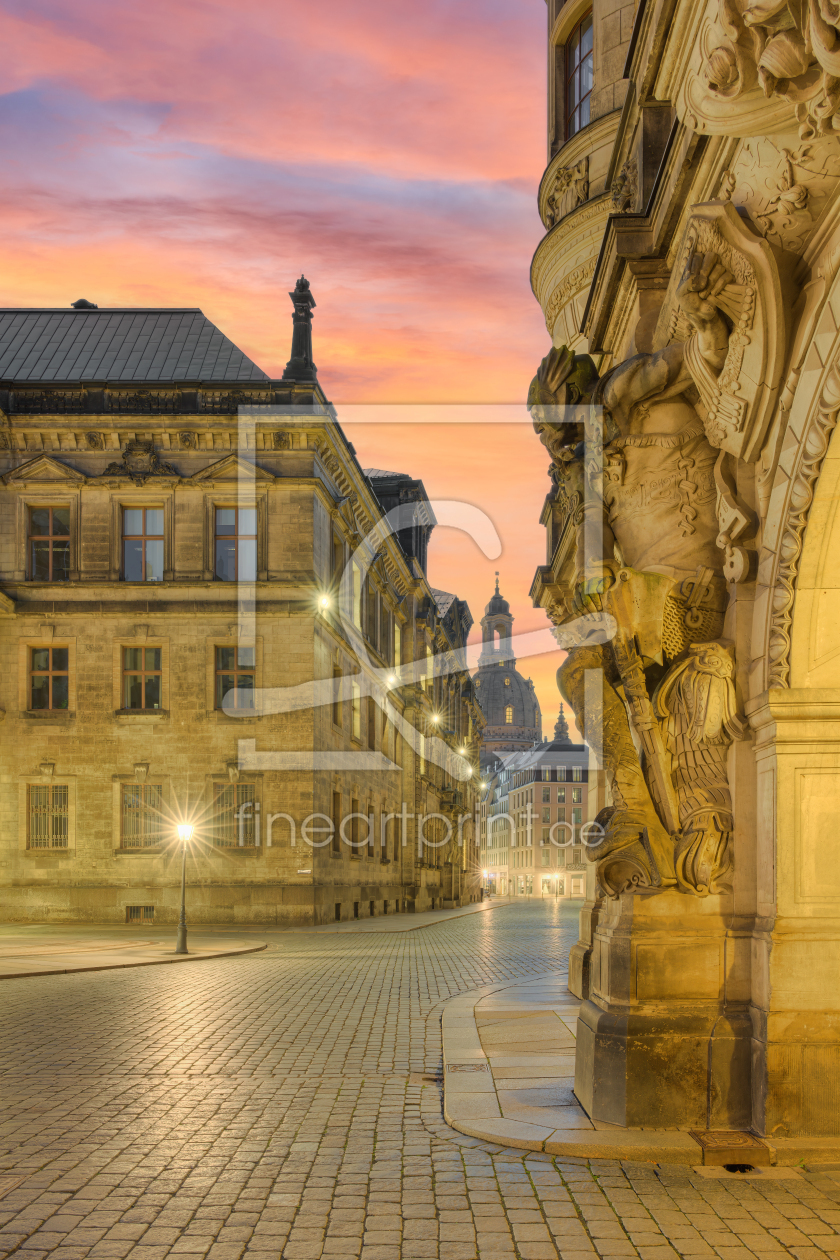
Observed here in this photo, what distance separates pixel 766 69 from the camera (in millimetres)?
4906

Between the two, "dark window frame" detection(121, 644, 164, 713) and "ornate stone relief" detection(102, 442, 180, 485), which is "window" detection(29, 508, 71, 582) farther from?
"dark window frame" detection(121, 644, 164, 713)

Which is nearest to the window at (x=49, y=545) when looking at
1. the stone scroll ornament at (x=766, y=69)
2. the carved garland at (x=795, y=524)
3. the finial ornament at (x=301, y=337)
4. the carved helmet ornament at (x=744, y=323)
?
the finial ornament at (x=301, y=337)

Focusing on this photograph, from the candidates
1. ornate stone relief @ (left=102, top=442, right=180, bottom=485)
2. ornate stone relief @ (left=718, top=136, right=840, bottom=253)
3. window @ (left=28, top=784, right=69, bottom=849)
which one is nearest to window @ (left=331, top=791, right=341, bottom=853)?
window @ (left=28, top=784, right=69, bottom=849)

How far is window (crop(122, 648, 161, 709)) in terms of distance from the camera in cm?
3450

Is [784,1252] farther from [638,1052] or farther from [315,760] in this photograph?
[315,760]

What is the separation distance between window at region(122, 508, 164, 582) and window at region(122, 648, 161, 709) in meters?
2.41

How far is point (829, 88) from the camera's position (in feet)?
15.5

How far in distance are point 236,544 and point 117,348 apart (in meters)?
9.90

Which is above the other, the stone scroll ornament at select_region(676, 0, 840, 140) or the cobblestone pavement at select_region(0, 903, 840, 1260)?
the stone scroll ornament at select_region(676, 0, 840, 140)

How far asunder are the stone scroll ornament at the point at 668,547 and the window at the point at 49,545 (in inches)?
1144

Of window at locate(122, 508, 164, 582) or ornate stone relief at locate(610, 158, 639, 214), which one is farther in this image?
window at locate(122, 508, 164, 582)

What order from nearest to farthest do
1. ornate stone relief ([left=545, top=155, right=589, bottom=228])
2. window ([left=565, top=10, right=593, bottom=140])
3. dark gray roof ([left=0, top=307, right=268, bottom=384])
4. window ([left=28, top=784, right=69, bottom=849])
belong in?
ornate stone relief ([left=545, top=155, right=589, bottom=228]) → window ([left=565, top=10, right=593, bottom=140]) → window ([left=28, top=784, right=69, bottom=849]) → dark gray roof ([left=0, top=307, right=268, bottom=384])

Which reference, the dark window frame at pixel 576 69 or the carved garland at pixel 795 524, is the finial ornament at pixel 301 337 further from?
the carved garland at pixel 795 524

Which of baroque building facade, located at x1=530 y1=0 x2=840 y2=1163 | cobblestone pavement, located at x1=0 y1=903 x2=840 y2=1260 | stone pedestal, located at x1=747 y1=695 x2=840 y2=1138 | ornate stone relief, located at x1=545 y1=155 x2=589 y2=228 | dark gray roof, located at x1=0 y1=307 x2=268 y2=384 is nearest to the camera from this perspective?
cobblestone pavement, located at x1=0 y1=903 x2=840 y2=1260
